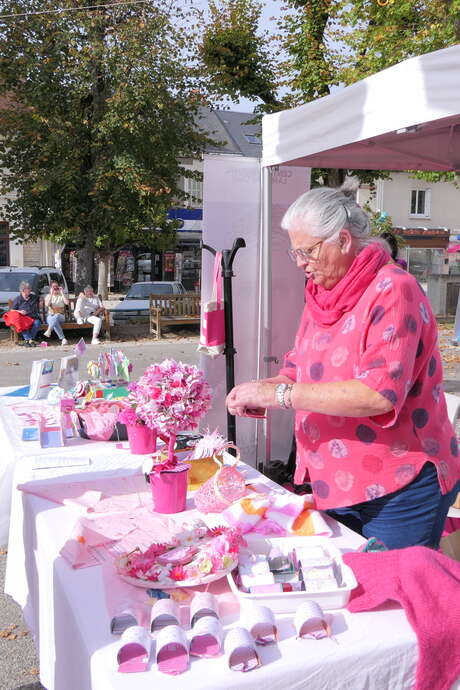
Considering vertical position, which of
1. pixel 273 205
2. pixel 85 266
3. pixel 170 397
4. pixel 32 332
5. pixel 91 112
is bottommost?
pixel 32 332

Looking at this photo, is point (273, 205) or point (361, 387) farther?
point (273, 205)

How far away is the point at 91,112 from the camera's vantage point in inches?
520

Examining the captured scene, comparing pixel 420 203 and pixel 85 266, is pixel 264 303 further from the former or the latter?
pixel 420 203

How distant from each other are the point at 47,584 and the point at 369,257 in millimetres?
1239

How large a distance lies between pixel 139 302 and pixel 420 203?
2261cm

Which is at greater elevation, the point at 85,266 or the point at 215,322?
the point at 85,266

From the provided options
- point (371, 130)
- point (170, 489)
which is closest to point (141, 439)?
point (170, 489)

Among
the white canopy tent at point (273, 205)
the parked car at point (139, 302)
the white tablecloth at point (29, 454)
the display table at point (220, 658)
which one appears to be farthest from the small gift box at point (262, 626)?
the parked car at point (139, 302)

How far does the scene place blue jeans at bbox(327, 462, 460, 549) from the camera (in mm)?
1694

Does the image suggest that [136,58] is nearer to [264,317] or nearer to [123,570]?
[264,317]

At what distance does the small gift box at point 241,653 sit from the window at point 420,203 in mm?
34276

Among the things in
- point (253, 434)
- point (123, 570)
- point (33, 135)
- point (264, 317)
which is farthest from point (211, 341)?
point (33, 135)

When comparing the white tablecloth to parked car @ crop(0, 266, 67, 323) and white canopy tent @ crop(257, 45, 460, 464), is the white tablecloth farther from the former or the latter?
parked car @ crop(0, 266, 67, 323)

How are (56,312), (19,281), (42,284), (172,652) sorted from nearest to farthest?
1. (172,652)
2. (56,312)
3. (19,281)
4. (42,284)
